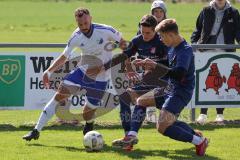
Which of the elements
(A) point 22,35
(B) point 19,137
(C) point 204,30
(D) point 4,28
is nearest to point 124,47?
(B) point 19,137

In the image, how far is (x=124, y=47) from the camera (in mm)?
10914

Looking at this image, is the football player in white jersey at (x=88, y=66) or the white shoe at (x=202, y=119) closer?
the football player in white jersey at (x=88, y=66)

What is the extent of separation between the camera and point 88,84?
11.2 metres

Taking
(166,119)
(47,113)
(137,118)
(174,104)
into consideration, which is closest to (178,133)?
(166,119)

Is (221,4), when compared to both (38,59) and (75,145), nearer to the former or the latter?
(38,59)

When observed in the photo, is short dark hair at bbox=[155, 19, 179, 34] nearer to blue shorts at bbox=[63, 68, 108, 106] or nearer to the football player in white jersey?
the football player in white jersey

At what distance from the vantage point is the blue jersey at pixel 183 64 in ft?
30.9

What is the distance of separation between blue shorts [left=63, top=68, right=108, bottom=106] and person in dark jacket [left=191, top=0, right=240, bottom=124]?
2.78 metres

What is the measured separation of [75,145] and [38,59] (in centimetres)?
269

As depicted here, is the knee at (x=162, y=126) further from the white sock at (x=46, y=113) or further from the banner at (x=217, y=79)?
the banner at (x=217, y=79)

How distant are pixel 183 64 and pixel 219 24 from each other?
4.50m

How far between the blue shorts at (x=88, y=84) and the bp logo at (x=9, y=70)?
188 cm

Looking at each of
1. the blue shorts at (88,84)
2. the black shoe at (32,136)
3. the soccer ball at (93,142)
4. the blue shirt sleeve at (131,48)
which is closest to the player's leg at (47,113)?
the black shoe at (32,136)

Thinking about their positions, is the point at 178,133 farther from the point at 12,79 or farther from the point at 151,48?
the point at 12,79
